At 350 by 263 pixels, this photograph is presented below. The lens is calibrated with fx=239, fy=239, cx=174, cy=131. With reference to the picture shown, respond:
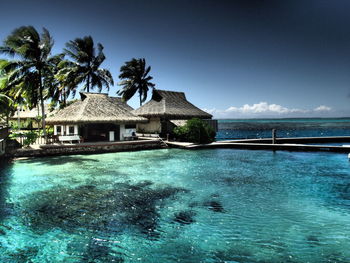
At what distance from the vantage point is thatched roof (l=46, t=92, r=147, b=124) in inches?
728

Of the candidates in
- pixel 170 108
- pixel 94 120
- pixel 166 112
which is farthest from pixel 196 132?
pixel 94 120

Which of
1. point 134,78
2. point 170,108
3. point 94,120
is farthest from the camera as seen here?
point 134,78

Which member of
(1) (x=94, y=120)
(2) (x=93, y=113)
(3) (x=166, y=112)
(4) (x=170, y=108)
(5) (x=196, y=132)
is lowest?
(5) (x=196, y=132)

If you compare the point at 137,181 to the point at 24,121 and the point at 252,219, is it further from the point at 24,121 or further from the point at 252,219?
the point at 24,121

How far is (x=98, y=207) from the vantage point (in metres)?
7.49

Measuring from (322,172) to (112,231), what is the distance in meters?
11.5

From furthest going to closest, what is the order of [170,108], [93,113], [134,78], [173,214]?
[134,78]
[170,108]
[93,113]
[173,214]

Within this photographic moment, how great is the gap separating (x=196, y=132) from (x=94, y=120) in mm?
9331

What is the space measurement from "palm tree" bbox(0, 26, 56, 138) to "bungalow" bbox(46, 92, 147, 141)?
3.20 meters

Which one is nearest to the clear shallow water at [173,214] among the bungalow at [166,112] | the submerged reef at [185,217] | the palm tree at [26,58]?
the submerged reef at [185,217]

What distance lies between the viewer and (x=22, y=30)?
59.3ft

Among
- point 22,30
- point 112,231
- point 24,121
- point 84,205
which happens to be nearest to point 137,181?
point 84,205

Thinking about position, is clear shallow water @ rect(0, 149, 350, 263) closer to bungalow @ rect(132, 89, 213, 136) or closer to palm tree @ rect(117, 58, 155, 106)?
bungalow @ rect(132, 89, 213, 136)

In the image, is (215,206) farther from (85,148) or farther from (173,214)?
(85,148)
